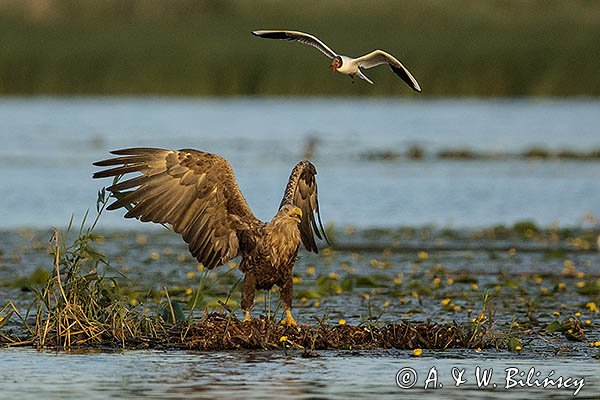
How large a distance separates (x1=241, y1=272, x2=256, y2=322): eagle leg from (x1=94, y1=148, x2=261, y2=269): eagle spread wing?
0.25 metres

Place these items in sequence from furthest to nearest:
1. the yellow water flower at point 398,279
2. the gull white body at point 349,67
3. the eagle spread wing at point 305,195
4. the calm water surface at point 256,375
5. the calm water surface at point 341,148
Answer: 1. the calm water surface at point 341,148
2. the yellow water flower at point 398,279
3. the eagle spread wing at point 305,195
4. the gull white body at point 349,67
5. the calm water surface at point 256,375

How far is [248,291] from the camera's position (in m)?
11.4

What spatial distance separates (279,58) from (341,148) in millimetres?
15855

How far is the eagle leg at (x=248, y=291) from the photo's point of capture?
11359 mm

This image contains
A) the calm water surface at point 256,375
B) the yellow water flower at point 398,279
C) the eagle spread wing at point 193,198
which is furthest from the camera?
the yellow water flower at point 398,279

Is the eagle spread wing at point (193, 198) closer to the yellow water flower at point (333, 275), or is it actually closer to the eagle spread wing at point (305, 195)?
the eagle spread wing at point (305, 195)

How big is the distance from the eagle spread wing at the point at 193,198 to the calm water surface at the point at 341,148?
988cm

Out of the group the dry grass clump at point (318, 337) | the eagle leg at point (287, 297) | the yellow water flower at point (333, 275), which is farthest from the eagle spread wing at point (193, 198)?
the yellow water flower at point (333, 275)

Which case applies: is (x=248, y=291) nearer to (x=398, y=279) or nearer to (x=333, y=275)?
(x=333, y=275)

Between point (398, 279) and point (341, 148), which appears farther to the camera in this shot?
point (341, 148)

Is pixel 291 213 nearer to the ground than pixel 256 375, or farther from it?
farther from it

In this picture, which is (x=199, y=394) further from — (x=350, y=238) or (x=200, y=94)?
(x=200, y=94)

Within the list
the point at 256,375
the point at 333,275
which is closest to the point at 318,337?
Result: the point at 256,375

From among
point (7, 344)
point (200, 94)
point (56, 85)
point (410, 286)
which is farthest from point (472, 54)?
point (7, 344)
